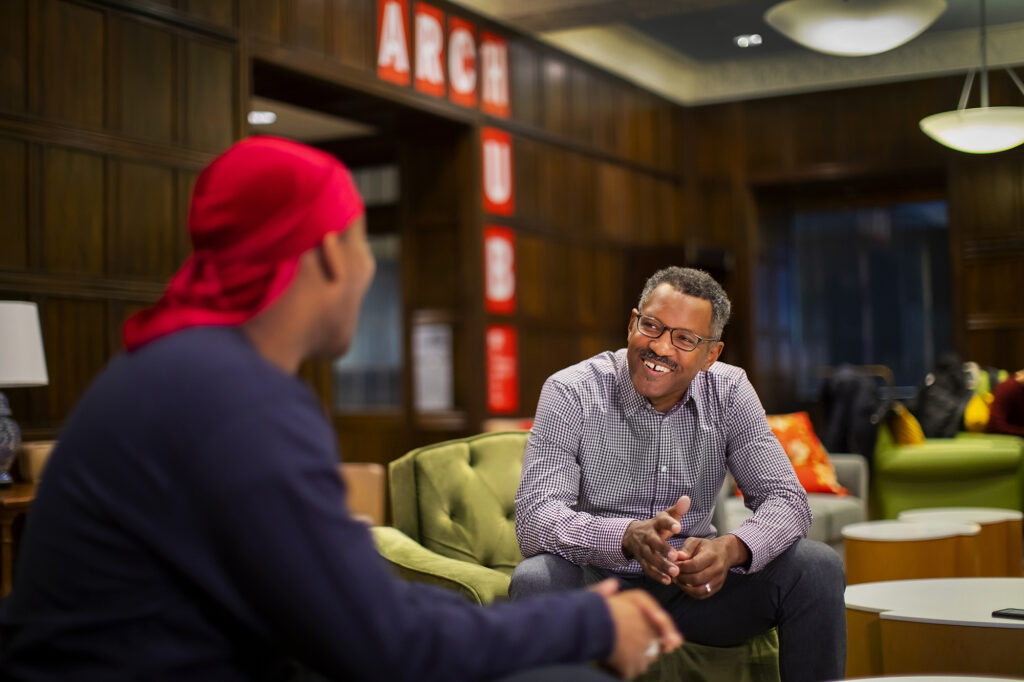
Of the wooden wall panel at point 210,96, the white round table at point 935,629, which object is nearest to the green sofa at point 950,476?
the white round table at point 935,629

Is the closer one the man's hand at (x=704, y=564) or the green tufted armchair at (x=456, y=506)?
the man's hand at (x=704, y=564)

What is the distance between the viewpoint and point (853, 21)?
21.5ft

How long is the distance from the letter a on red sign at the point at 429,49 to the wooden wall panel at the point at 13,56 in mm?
2664

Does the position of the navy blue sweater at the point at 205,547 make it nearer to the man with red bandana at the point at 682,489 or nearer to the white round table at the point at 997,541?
the man with red bandana at the point at 682,489

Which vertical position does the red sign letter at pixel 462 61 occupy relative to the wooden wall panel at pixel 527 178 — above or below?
above

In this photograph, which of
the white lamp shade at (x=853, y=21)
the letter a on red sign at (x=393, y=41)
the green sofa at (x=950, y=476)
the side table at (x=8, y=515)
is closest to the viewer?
the side table at (x=8, y=515)

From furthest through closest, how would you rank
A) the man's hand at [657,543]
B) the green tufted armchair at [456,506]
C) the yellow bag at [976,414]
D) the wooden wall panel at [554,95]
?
the wooden wall panel at [554,95], the yellow bag at [976,414], the green tufted armchair at [456,506], the man's hand at [657,543]

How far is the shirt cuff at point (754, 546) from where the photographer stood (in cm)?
216

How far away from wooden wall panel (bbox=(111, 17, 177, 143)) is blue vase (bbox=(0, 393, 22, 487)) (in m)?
1.49

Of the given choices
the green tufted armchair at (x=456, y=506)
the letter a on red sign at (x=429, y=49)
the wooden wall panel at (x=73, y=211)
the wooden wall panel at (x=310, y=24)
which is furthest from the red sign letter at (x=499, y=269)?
the green tufted armchair at (x=456, y=506)

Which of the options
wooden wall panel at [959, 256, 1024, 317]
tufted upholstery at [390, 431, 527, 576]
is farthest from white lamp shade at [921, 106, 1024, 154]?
tufted upholstery at [390, 431, 527, 576]

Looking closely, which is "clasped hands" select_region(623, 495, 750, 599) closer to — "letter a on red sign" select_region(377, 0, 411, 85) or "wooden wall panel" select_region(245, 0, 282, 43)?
"wooden wall panel" select_region(245, 0, 282, 43)

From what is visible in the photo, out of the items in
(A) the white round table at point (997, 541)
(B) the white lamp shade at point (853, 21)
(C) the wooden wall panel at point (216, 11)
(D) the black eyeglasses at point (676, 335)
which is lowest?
(A) the white round table at point (997, 541)

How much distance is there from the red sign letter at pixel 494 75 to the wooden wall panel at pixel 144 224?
2.81m
